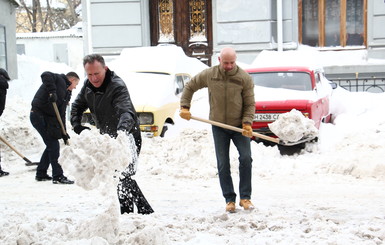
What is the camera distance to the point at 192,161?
943 cm

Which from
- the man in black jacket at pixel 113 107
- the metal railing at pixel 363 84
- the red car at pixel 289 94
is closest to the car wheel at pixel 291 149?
the red car at pixel 289 94

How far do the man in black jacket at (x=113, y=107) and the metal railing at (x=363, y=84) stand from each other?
1089cm

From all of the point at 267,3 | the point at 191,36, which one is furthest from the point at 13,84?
the point at 267,3

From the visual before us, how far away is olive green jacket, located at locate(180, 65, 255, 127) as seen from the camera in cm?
625

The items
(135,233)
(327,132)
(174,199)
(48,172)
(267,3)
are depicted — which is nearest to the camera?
(135,233)

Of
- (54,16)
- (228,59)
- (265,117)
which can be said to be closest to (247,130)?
(228,59)

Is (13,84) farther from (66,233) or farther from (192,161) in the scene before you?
(66,233)

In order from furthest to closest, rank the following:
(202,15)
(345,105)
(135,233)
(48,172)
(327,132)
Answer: (202,15), (345,105), (327,132), (48,172), (135,233)

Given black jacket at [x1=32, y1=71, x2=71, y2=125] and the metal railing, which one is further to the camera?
the metal railing

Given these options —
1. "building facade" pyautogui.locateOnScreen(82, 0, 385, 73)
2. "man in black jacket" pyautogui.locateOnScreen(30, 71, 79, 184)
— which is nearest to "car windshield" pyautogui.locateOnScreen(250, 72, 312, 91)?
"man in black jacket" pyautogui.locateOnScreen(30, 71, 79, 184)

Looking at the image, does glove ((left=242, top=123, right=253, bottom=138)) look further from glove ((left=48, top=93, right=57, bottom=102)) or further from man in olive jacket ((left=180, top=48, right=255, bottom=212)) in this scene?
glove ((left=48, top=93, right=57, bottom=102))

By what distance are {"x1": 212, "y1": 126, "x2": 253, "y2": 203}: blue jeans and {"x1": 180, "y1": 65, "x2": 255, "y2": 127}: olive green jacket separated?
14cm

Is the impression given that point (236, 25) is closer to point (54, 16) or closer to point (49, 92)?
point (49, 92)

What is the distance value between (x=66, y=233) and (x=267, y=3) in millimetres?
13078
